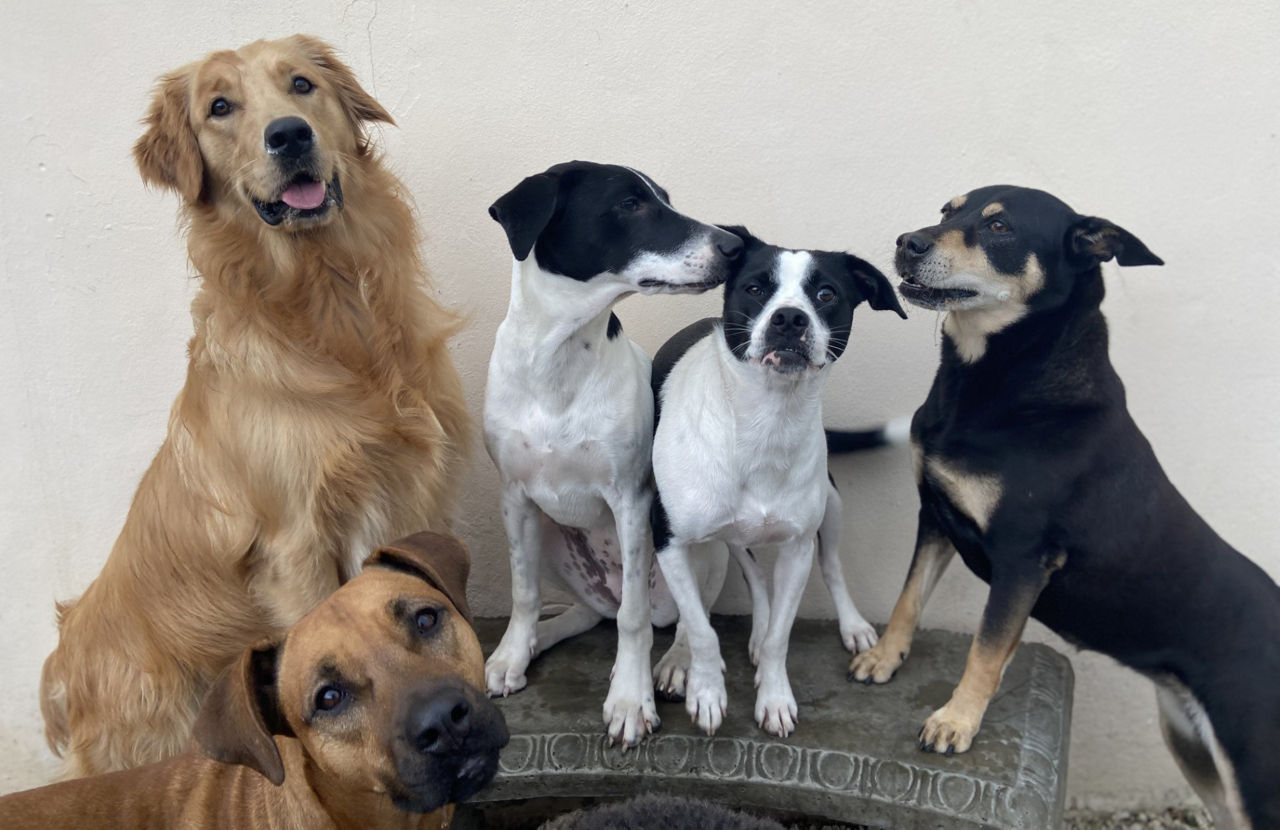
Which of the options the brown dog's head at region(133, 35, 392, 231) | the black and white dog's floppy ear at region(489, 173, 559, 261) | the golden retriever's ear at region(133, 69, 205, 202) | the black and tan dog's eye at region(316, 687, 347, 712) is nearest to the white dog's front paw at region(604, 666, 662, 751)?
the black and tan dog's eye at region(316, 687, 347, 712)

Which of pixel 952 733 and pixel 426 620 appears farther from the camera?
pixel 952 733

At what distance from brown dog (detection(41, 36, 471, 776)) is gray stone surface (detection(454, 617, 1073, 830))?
2.47ft

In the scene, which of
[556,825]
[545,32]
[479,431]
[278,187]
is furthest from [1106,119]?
[556,825]

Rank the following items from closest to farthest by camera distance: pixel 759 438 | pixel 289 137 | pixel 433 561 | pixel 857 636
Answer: pixel 433 561 < pixel 289 137 < pixel 759 438 < pixel 857 636

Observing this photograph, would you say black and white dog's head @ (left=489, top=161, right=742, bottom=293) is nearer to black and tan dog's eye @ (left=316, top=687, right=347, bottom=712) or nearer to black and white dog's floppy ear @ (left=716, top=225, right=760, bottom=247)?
black and white dog's floppy ear @ (left=716, top=225, right=760, bottom=247)

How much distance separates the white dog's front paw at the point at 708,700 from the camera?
8.25 ft

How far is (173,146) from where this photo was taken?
2.35m

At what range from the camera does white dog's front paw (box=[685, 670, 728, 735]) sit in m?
2.51

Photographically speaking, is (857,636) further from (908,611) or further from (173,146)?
(173,146)

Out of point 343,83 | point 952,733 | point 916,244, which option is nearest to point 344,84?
point 343,83

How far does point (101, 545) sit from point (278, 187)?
195 cm

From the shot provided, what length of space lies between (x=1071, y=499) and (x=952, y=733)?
28.6 inches

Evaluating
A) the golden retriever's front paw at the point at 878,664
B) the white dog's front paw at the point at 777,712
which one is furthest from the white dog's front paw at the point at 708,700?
the golden retriever's front paw at the point at 878,664

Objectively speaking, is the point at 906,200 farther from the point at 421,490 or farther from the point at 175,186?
the point at 175,186
